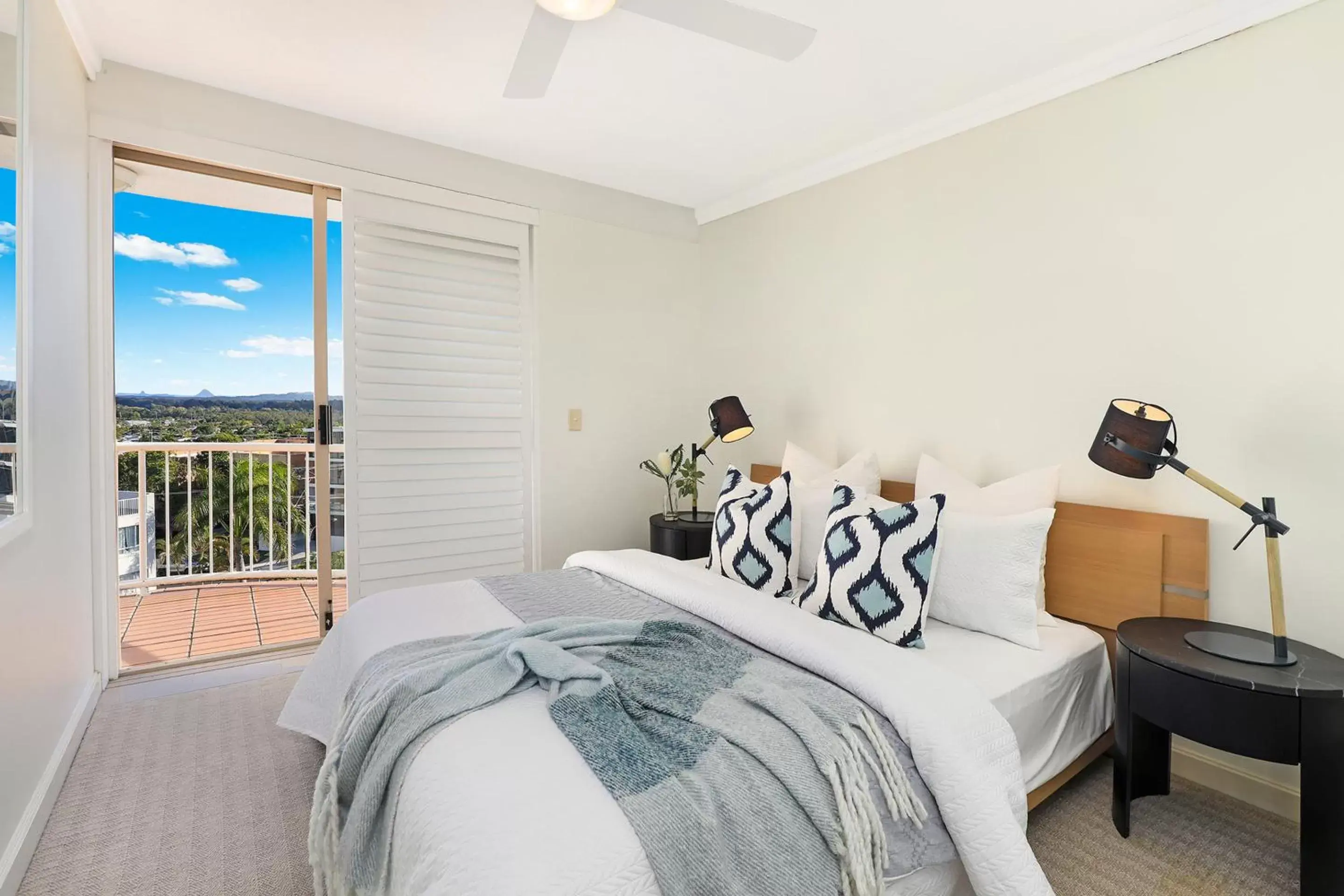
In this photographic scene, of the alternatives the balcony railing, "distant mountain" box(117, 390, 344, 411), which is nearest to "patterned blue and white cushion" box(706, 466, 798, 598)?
the balcony railing

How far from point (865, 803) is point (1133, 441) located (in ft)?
4.48

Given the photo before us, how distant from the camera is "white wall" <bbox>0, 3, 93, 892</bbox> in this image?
167cm

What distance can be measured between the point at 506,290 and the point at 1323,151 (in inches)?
126

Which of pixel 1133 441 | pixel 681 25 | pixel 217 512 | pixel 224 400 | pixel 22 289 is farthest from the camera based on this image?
pixel 224 400

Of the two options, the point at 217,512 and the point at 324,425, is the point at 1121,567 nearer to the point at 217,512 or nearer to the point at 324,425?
the point at 324,425

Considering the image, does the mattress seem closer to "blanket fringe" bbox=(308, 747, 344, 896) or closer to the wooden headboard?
the wooden headboard

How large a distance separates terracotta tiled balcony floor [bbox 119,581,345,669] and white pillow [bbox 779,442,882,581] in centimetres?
211

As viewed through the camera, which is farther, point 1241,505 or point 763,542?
point 763,542

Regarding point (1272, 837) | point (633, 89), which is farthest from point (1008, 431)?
point (633, 89)

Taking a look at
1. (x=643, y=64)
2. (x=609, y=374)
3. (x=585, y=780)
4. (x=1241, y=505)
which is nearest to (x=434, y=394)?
(x=609, y=374)

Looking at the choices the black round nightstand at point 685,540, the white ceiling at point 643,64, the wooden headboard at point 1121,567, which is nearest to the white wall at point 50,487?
the white ceiling at point 643,64

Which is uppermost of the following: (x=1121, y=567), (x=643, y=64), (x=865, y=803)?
(x=643, y=64)

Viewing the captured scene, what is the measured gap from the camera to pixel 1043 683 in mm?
1856

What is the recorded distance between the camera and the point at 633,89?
267 centimetres
